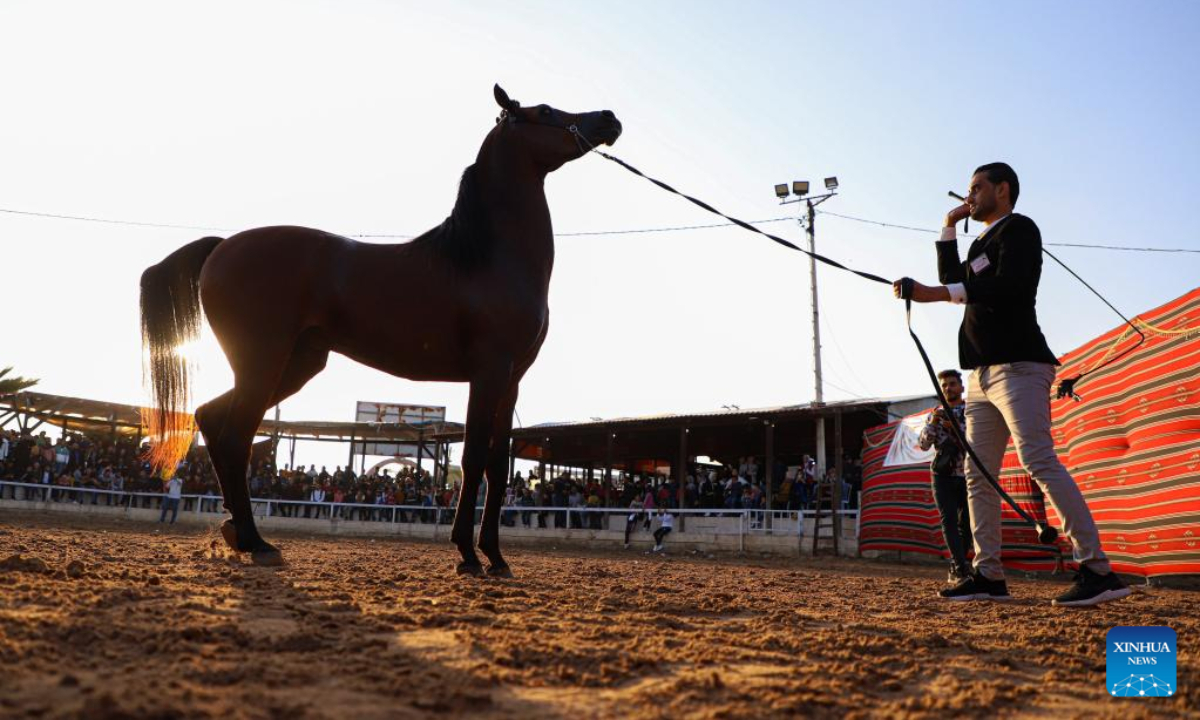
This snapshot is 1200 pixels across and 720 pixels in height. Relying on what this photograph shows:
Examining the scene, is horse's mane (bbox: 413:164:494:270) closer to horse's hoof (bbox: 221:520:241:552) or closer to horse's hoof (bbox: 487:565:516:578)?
horse's hoof (bbox: 487:565:516:578)

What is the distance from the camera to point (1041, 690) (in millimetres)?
2230

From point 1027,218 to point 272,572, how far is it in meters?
4.36

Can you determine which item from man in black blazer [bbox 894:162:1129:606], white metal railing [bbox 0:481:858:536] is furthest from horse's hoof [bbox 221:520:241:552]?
white metal railing [bbox 0:481:858:536]

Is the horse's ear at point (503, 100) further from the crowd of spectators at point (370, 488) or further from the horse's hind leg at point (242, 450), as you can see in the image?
the crowd of spectators at point (370, 488)

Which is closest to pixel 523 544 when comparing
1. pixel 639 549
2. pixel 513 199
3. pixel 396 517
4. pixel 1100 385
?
pixel 639 549

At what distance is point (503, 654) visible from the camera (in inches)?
89.6

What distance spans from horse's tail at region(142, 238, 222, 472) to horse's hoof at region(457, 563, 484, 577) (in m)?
2.12

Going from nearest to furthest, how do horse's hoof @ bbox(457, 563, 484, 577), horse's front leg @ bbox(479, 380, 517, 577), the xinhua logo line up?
the xinhua logo → horse's hoof @ bbox(457, 563, 484, 577) → horse's front leg @ bbox(479, 380, 517, 577)

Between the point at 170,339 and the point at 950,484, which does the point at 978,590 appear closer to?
the point at 950,484

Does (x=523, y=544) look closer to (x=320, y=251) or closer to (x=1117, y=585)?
(x=320, y=251)

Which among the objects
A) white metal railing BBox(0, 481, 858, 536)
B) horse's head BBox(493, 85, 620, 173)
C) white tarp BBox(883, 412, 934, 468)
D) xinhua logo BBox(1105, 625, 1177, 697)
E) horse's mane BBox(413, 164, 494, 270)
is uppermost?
horse's head BBox(493, 85, 620, 173)

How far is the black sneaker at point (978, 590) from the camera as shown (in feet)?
15.2

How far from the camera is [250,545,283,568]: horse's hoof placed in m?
4.82

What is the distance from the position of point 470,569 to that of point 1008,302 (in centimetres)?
323
